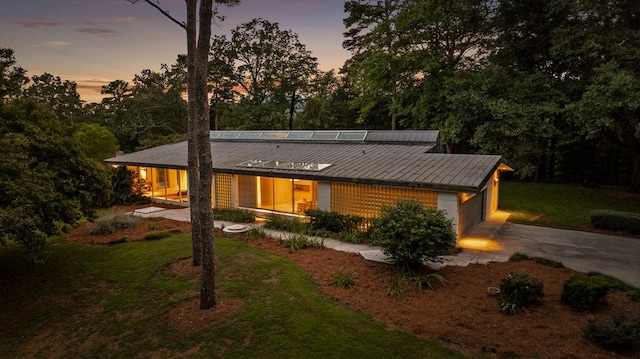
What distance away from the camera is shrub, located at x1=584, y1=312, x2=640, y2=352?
16.9ft

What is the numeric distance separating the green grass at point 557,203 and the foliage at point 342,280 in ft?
33.6

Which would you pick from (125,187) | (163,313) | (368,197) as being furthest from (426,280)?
(125,187)

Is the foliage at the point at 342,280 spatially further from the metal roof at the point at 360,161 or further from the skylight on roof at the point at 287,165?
the skylight on roof at the point at 287,165

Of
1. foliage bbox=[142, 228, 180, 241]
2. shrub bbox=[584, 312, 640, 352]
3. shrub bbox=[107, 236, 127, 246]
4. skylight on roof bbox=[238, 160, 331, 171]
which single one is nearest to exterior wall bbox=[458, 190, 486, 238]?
skylight on roof bbox=[238, 160, 331, 171]

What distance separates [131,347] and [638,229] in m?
16.5

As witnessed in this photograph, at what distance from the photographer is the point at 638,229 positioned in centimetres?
1237

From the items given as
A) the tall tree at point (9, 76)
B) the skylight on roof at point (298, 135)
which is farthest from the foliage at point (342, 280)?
the skylight on roof at point (298, 135)

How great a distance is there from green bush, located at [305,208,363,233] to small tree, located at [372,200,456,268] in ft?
12.3

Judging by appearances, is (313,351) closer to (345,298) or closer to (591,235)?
(345,298)

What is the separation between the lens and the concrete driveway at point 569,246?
9.21 metres

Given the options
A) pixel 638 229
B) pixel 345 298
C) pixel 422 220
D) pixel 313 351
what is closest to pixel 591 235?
pixel 638 229

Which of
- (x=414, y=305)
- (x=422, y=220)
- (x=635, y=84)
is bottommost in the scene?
(x=414, y=305)

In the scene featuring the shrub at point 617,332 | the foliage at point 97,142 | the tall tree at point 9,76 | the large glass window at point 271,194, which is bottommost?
the shrub at point 617,332

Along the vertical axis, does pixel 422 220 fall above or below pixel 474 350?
above
